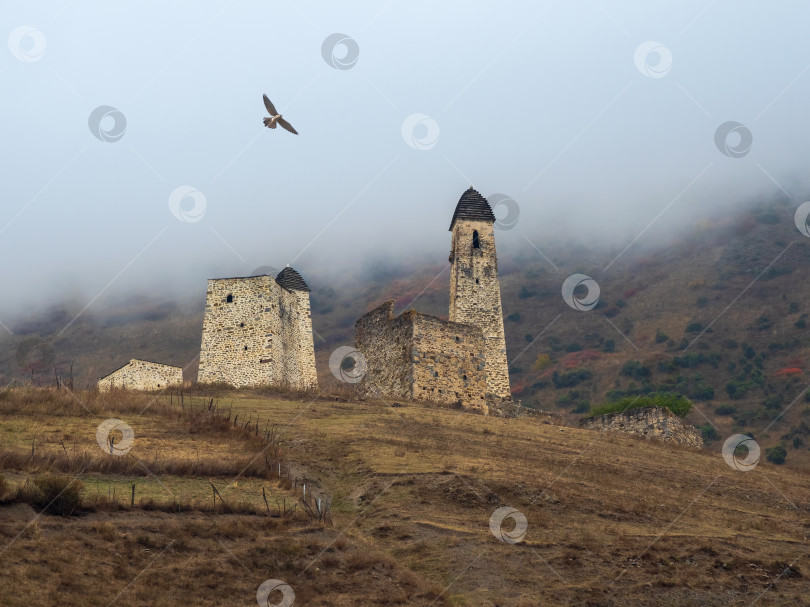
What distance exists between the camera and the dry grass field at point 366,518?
16312 millimetres

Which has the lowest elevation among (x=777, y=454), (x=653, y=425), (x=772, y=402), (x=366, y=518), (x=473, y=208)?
(x=366, y=518)

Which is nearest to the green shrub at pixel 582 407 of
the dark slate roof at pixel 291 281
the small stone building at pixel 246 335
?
the dark slate roof at pixel 291 281

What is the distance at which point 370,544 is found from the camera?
1875 cm

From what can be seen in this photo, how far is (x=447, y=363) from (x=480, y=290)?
39.8 ft

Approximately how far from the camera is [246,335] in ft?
134

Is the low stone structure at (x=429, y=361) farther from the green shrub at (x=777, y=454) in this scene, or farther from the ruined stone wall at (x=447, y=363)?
the green shrub at (x=777, y=454)

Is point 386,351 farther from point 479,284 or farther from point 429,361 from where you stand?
point 479,284

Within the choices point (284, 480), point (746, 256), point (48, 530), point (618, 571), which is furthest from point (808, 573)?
point (746, 256)

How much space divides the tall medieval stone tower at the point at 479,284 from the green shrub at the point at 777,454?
2880cm

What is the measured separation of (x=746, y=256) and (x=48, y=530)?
126 m

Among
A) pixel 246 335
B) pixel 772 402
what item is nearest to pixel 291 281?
pixel 246 335

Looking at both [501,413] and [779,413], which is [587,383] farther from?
[501,413]

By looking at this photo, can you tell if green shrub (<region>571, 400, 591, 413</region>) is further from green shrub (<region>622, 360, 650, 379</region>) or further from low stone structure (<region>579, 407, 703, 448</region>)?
low stone structure (<region>579, 407, 703, 448</region>)

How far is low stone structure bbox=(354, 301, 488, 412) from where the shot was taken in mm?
37406
